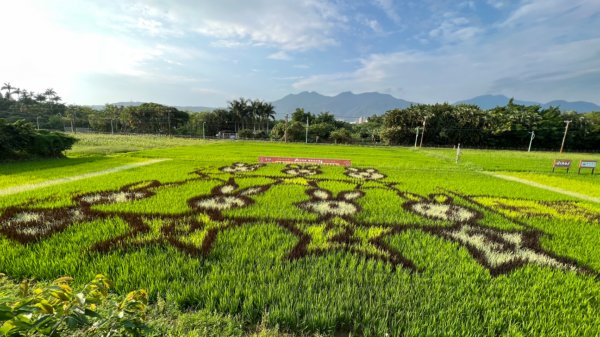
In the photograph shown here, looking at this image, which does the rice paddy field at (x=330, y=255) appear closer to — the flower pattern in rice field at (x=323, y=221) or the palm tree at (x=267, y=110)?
the flower pattern in rice field at (x=323, y=221)

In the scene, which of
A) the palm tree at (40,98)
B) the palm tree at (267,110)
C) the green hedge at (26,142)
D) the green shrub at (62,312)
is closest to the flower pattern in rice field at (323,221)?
the green shrub at (62,312)

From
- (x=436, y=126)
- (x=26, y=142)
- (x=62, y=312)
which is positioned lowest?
(x=26, y=142)

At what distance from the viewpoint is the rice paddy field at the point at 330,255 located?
2.72 m

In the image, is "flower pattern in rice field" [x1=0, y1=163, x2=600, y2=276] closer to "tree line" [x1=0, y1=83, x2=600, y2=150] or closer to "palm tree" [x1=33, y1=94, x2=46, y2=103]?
"tree line" [x1=0, y1=83, x2=600, y2=150]

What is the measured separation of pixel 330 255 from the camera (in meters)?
3.81

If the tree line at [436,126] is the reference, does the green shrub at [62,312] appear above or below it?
below

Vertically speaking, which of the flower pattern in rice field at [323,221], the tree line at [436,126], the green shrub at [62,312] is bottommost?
the flower pattern in rice field at [323,221]

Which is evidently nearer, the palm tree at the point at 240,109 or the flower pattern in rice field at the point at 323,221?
the flower pattern in rice field at the point at 323,221

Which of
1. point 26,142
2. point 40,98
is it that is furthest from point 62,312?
point 40,98

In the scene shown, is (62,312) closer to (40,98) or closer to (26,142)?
(26,142)

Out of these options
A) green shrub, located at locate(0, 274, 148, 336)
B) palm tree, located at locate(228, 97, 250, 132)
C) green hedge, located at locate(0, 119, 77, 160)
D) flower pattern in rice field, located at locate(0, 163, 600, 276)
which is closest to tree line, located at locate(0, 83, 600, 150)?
palm tree, located at locate(228, 97, 250, 132)

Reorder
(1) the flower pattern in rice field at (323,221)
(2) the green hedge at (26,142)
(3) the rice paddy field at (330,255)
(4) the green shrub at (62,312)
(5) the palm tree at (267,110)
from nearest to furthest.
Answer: (4) the green shrub at (62,312) → (3) the rice paddy field at (330,255) → (1) the flower pattern in rice field at (323,221) → (2) the green hedge at (26,142) → (5) the palm tree at (267,110)

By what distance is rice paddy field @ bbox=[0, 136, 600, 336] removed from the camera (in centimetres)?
272

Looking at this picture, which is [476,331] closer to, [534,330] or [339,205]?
[534,330]
